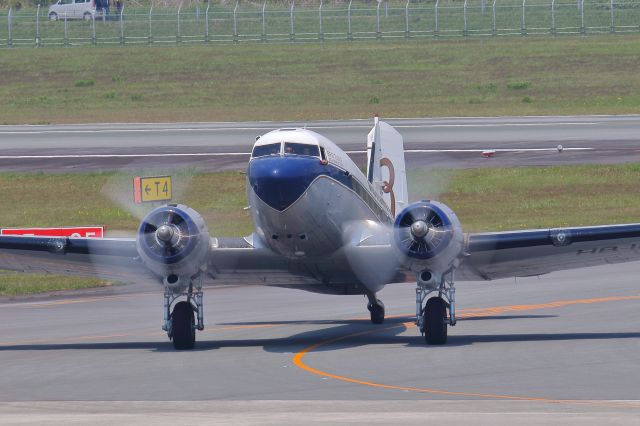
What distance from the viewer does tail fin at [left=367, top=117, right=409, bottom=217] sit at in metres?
30.0

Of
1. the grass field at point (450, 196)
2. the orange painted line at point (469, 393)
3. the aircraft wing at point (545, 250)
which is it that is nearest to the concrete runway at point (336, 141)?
the grass field at point (450, 196)

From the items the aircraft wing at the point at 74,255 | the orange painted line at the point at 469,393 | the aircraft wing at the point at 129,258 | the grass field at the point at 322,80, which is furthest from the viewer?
the grass field at the point at 322,80

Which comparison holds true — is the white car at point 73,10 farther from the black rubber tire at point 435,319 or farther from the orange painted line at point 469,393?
the black rubber tire at point 435,319

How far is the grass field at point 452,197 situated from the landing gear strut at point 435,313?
70.4 feet

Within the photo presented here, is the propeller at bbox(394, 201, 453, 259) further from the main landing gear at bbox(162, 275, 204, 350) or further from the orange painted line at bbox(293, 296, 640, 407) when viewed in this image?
the main landing gear at bbox(162, 275, 204, 350)

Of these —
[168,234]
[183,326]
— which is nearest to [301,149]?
[168,234]

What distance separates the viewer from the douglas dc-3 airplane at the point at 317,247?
22.5 metres

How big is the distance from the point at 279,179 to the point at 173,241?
2897 millimetres

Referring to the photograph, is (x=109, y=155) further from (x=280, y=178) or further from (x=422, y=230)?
(x=280, y=178)

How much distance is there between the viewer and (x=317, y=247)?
77.0ft

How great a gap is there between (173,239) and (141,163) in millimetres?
33553

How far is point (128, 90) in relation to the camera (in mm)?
89500

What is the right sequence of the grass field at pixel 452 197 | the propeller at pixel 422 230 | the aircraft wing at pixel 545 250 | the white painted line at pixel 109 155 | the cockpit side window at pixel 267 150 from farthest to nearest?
the white painted line at pixel 109 155
the grass field at pixel 452 197
the aircraft wing at pixel 545 250
the propeller at pixel 422 230
the cockpit side window at pixel 267 150

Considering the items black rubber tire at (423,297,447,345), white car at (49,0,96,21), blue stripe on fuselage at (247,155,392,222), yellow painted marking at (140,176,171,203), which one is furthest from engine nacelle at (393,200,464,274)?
white car at (49,0,96,21)
